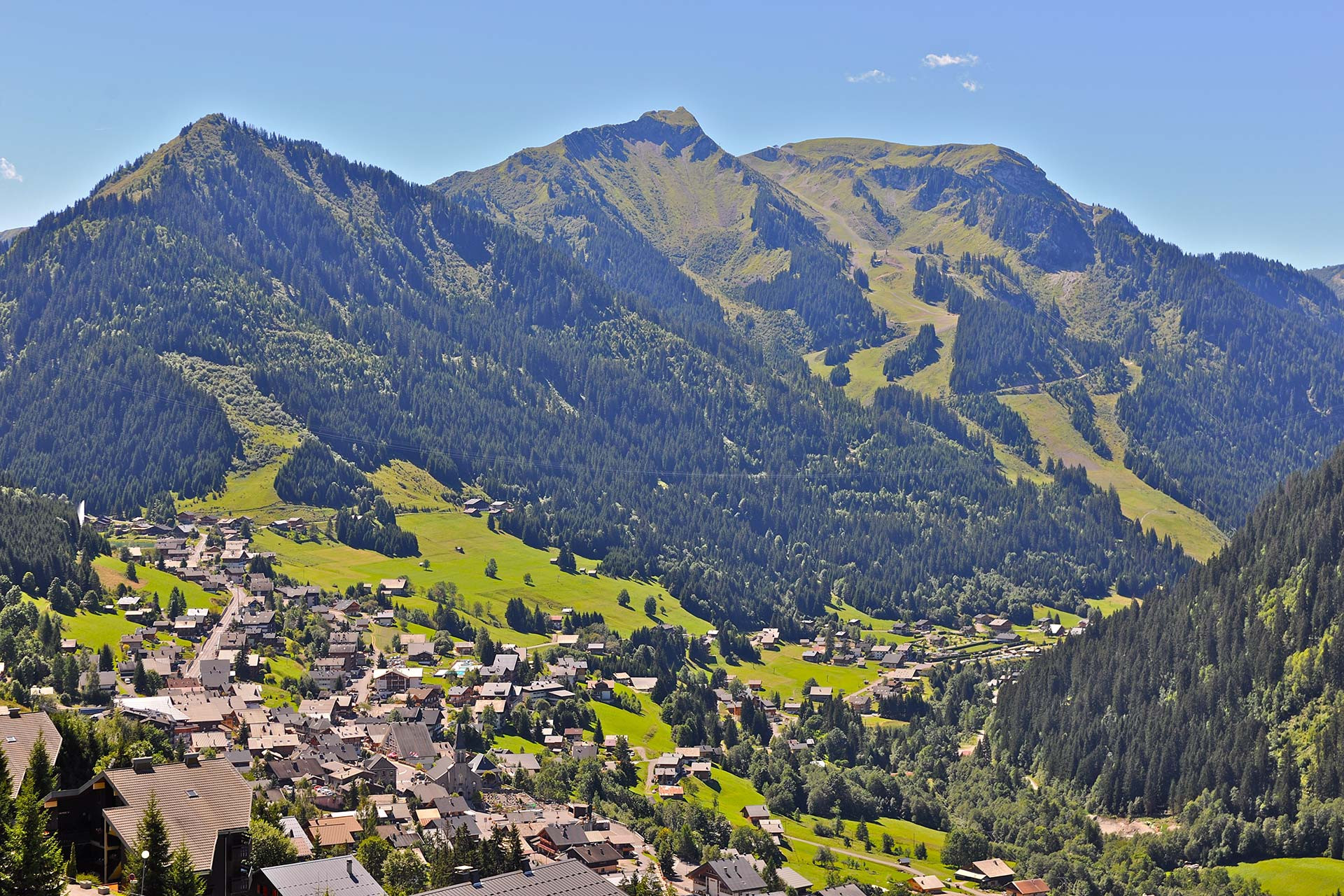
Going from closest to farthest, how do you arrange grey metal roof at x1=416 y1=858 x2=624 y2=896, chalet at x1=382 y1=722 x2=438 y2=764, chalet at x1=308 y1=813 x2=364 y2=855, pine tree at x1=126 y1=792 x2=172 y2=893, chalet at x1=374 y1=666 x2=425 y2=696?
pine tree at x1=126 y1=792 x2=172 y2=893 → grey metal roof at x1=416 y1=858 x2=624 y2=896 → chalet at x1=308 y1=813 x2=364 y2=855 → chalet at x1=382 y1=722 x2=438 y2=764 → chalet at x1=374 y1=666 x2=425 y2=696

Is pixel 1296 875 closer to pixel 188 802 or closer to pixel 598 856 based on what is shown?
pixel 598 856

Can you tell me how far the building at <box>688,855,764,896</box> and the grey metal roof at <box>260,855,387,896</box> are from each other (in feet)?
124

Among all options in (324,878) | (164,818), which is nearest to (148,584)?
(324,878)

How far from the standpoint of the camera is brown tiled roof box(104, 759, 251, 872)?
69.6 m

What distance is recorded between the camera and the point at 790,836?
14675cm

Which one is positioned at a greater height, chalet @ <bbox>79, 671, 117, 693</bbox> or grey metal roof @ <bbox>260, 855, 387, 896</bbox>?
Result: chalet @ <bbox>79, 671, 117, 693</bbox>

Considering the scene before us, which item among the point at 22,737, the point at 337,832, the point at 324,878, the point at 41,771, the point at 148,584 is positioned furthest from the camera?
the point at 148,584

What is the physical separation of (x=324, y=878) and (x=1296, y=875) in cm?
10210

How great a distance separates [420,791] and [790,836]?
42.2 m

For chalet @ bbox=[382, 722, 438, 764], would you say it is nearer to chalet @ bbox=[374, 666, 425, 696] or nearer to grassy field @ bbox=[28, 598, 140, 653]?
chalet @ bbox=[374, 666, 425, 696]

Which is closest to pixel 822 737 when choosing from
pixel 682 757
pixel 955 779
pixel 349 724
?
pixel 955 779

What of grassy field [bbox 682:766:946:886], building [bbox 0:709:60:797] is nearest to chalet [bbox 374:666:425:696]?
grassy field [bbox 682:766:946:886]

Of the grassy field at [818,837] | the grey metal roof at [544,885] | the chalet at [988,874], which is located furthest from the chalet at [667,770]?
the grey metal roof at [544,885]

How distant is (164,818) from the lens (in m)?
69.6
